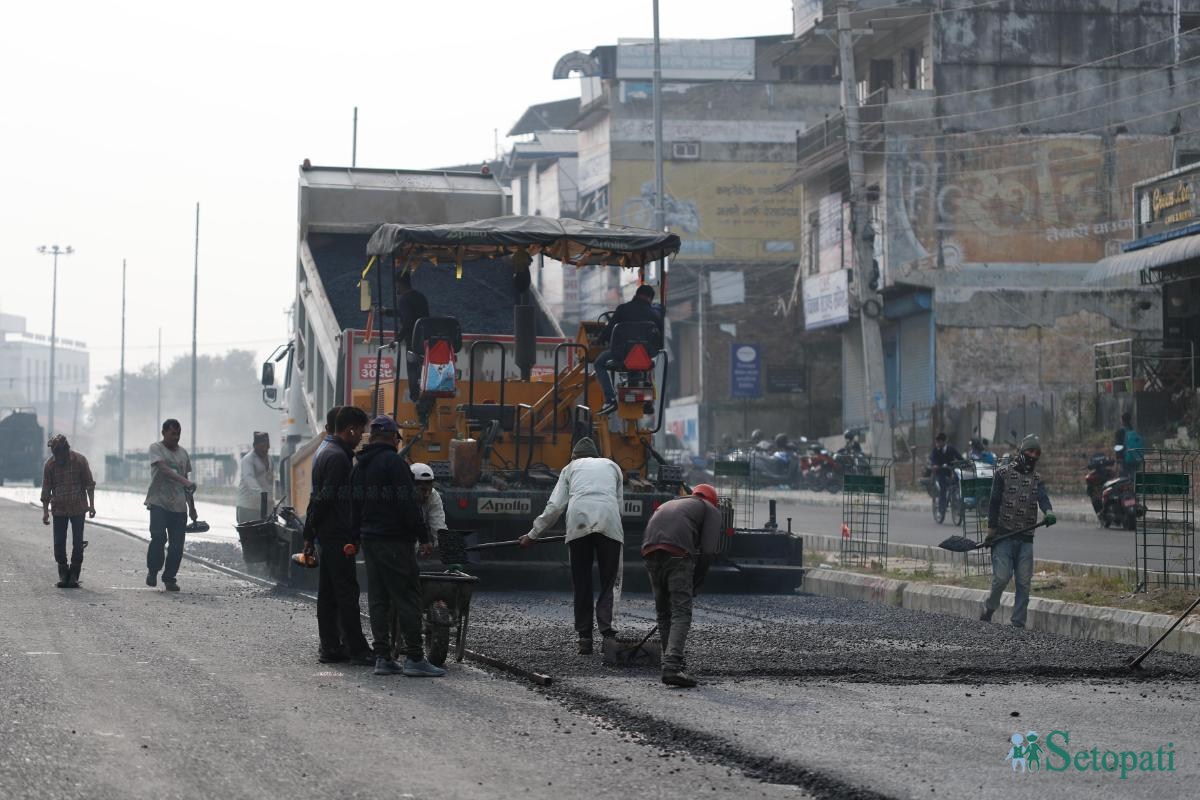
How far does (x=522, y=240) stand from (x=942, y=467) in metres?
14.1

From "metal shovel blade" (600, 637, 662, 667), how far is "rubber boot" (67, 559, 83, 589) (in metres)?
7.06

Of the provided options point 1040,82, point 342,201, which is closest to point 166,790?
point 342,201

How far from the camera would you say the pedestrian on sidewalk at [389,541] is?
10312 millimetres

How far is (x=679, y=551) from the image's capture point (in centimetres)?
1058

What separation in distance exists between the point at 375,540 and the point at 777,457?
3513 cm

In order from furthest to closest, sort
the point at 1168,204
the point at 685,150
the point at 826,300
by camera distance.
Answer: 1. the point at 685,150
2. the point at 826,300
3. the point at 1168,204

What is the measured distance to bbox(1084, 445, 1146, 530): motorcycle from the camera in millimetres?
25656

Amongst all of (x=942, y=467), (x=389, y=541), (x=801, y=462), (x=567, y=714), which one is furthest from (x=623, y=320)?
(x=801, y=462)

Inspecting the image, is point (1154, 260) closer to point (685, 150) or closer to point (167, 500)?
point (167, 500)

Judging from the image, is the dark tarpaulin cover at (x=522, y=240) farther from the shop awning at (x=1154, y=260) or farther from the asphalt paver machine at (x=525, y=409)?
the shop awning at (x=1154, y=260)

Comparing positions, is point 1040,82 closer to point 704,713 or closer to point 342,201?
point 342,201

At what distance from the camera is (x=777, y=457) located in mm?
45094

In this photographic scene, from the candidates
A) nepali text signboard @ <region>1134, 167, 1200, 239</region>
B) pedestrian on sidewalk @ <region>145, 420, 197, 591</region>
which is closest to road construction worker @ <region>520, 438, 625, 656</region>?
pedestrian on sidewalk @ <region>145, 420, 197, 591</region>

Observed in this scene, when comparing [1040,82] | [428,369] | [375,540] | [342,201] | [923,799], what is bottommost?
[923,799]
